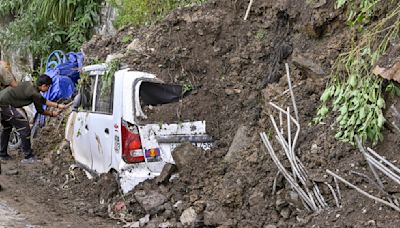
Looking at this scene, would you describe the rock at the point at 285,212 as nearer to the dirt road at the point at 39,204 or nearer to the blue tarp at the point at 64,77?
the dirt road at the point at 39,204

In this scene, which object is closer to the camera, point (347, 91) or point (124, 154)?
point (347, 91)

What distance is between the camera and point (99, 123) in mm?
6812

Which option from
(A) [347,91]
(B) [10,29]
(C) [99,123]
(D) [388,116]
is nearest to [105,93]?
(C) [99,123]

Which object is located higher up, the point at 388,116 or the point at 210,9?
the point at 210,9

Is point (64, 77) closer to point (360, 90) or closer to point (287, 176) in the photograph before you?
point (287, 176)

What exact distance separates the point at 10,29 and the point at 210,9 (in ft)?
28.2

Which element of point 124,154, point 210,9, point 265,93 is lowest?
point 124,154

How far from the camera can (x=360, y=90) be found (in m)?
5.14

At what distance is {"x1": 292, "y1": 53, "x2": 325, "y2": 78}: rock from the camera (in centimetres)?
602

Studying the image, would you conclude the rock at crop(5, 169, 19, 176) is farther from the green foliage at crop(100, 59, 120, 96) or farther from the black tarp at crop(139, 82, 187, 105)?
the black tarp at crop(139, 82, 187, 105)

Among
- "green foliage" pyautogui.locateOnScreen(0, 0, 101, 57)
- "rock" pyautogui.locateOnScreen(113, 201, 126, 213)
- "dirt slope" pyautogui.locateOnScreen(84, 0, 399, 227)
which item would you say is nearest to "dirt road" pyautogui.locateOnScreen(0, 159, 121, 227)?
"rock" pyautogui.locateOnScreen(113, 201, 126, 213)

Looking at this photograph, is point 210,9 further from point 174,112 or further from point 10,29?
point 10,29

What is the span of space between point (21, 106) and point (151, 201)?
468 centimetres

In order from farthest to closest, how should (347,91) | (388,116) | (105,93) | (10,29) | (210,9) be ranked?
(10,29), (210,9), (105,93), (347,91), (388,116)
